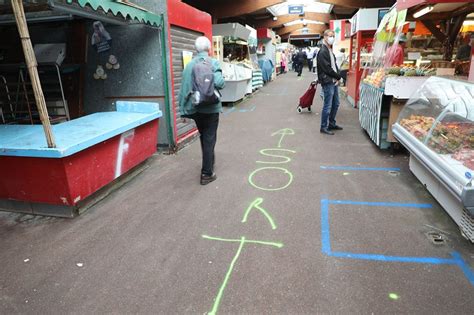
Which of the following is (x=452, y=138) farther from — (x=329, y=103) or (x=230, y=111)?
(x=230, y=111)

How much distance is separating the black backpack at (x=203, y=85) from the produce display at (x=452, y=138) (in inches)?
103

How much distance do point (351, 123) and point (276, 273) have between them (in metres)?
5.96

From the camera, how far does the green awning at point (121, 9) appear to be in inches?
141

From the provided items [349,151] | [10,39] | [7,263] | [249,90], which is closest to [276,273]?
[7,263]

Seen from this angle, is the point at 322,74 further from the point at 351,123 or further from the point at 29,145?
the point at 29,145

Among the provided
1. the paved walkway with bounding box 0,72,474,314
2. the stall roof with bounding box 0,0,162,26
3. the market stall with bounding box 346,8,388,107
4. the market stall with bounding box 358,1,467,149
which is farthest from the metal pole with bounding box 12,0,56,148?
the market stall with bounding box 346,8,388,107

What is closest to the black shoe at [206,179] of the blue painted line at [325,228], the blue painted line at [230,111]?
the blue painted line at [325,228]

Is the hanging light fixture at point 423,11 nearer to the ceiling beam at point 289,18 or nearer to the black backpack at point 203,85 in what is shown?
the black backpack at point 203,85

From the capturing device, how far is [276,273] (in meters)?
2.63

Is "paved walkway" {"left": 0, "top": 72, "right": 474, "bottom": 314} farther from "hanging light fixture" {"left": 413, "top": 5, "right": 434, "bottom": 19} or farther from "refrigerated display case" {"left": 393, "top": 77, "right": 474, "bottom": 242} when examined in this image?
"hanging light fixture" {"left": 413, "top": 5, "right": 434, "bottom": 19}

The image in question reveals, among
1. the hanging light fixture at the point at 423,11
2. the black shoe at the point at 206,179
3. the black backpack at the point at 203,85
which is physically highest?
the hanging light fixture at the point at 423,11

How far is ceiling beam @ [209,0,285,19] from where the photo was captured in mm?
17109

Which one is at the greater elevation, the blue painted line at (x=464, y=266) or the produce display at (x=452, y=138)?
the produce display at (x=452, y=138)

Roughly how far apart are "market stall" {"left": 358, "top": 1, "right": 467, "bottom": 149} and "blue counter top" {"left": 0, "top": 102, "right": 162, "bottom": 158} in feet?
12.0
